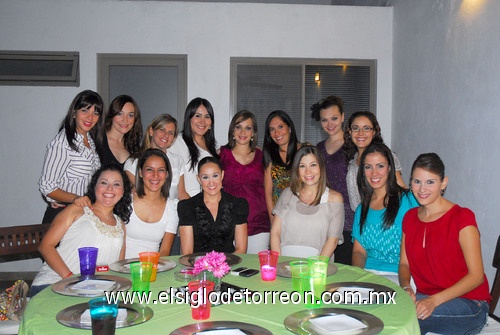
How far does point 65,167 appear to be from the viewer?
11.3ft

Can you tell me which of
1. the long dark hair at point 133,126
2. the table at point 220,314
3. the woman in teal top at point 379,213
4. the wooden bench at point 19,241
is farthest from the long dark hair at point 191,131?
the table at point 220,314

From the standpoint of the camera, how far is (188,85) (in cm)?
572

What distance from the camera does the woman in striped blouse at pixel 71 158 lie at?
134 inches

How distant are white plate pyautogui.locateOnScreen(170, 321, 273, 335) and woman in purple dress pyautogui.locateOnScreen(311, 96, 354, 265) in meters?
2.24

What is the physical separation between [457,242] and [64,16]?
4830 mm

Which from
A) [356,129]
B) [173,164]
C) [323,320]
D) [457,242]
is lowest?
[323,320]

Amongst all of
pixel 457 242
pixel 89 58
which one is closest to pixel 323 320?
pixel 457 242

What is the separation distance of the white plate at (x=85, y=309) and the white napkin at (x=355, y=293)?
0.75 m

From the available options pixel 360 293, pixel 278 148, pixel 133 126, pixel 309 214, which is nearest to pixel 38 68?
pixel 133 126

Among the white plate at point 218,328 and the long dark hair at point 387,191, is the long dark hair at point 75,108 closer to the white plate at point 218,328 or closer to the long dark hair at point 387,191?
the long dark hair at point 387,191

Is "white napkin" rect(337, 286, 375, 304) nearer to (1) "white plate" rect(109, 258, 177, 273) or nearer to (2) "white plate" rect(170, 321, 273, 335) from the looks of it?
(2) "white plate" rect(170, 321, 273, 335)

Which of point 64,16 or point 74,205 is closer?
point 74,205

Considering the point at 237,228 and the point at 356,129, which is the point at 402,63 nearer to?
the point at 356,129

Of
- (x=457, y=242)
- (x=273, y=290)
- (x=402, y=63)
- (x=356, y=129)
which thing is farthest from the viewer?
(x=402, y=63)
